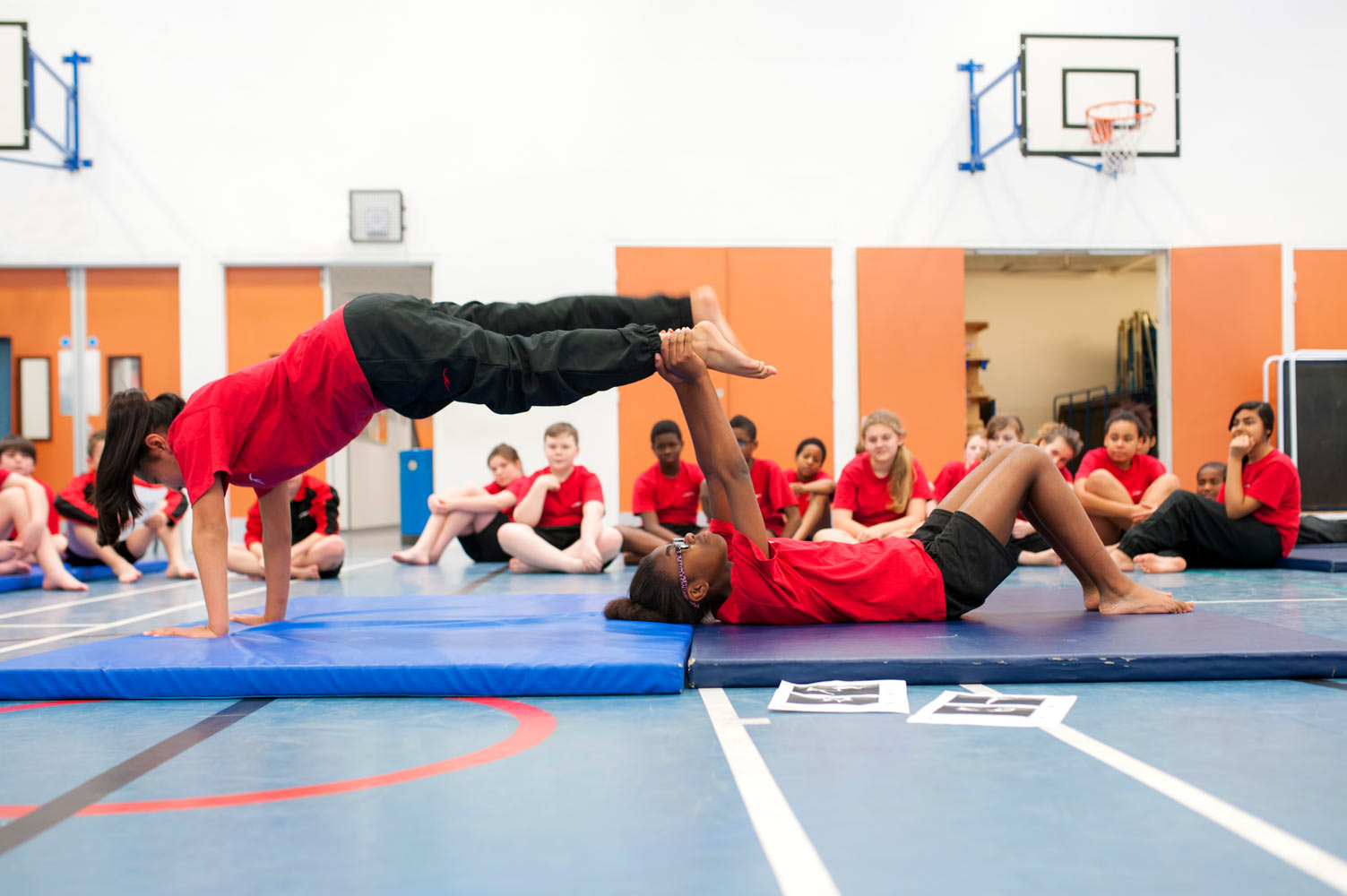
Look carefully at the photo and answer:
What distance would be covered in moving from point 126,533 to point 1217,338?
974cm

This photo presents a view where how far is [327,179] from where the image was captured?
9.15 meters

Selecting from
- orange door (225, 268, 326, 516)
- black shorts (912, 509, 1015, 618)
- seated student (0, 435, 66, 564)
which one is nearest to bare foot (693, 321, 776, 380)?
black shorts (912, 509, 1015, 618)

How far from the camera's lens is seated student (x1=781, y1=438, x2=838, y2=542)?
6.72 meters

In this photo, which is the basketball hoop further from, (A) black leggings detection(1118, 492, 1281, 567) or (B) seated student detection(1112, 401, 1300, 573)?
(A) black leggings detection(1118, 492, 1281, 567)

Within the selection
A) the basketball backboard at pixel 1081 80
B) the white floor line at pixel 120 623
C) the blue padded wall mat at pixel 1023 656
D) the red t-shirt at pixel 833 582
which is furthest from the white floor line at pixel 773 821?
the basketball backboard at pixel 1081 80

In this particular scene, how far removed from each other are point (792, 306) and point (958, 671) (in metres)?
7.18

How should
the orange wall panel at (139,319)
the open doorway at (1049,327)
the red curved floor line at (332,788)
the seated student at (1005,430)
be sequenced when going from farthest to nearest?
the open doorway at (1049,327) → the orange wall panel at (139,319) → the seated student at (1005,430) → the red curved floor line at (332,788)

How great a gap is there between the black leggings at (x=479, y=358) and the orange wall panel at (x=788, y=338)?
21.0 feet

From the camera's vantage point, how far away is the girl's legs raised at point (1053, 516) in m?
3.08

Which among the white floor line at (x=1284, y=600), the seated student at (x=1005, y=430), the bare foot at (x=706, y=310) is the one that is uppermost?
the bare foot at (x=706, y=310)

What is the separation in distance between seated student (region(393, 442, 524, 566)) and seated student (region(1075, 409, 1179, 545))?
3819mm

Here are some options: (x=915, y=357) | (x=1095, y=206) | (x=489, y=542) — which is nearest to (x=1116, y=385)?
(x=1095, y=206)

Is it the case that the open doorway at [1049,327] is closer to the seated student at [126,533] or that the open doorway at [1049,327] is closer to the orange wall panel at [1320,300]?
the orange wall panel at [1320,300]

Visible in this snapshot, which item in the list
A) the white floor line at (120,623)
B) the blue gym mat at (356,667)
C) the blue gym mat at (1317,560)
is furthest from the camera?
the blue gym mat at (1317,560)
